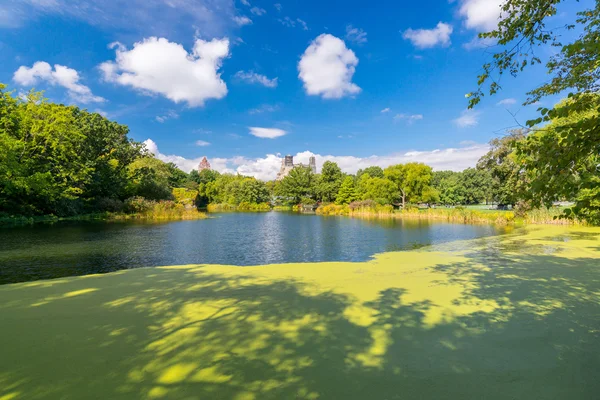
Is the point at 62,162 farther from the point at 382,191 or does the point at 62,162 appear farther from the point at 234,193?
the point at 234,193

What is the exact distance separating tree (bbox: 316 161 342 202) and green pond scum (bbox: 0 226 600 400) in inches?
2004

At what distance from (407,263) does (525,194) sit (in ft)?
21.9

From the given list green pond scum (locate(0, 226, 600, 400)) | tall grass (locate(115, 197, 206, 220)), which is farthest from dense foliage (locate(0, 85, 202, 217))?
green pond scum (locate(0, 226, 600, 400))

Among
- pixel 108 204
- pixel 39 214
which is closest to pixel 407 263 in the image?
pixel 39 214

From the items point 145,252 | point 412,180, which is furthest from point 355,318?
point 412,180

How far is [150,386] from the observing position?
2.35 metres

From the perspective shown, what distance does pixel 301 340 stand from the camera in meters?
3.21

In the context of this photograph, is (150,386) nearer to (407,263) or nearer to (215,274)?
(215,274)

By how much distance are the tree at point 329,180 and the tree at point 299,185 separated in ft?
11.6

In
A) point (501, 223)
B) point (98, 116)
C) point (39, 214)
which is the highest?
point (98, 116)

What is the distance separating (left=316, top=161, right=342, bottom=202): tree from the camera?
56.8m

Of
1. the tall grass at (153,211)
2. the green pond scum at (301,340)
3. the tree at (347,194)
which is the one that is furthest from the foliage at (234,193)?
the green pond scum at (301,340)

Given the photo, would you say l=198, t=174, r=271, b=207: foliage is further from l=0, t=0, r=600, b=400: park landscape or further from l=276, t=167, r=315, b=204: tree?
l=0, t=0, r=600, b=400: park landscape

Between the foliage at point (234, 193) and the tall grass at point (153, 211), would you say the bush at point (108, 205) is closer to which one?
the tall grass at point (153, 211)
